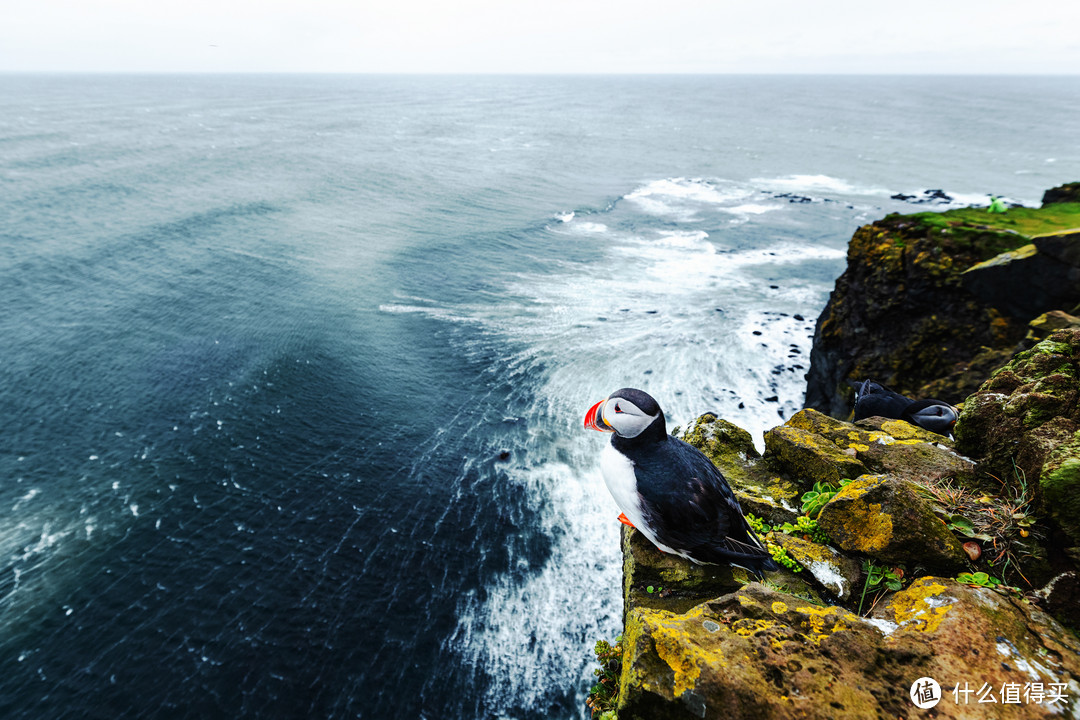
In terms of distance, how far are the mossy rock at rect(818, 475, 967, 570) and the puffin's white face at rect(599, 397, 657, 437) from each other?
2405mm

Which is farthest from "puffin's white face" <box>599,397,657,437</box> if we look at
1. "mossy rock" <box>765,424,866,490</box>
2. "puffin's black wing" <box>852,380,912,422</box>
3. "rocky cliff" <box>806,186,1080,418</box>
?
"rocky cliff" <box>806,186,1080,418</box>

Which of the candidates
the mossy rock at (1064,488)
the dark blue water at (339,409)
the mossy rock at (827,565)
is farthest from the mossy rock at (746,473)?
the dark blue water at (339,409)

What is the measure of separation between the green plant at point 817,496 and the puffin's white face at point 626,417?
251cm

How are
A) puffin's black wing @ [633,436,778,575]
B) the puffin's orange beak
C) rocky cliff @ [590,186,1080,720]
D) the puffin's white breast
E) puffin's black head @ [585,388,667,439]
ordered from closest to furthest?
rocky cliff @ [590,186,1080,720] < puffin's black wing @ [633,436,778,575] < the puffin's white breast < puffin's black head @ [585,388,667,439] < the puffin's orange beak

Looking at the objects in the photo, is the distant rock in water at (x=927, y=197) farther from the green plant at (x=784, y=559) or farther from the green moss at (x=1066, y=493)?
the green plant at (x=784, y=559)

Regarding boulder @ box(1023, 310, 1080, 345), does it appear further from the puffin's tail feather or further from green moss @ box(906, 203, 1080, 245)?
the puffin's tail feather

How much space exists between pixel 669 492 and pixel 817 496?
246 centimetres

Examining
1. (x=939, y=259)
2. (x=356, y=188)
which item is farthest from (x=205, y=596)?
(x=356, y=188)

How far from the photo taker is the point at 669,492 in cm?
568

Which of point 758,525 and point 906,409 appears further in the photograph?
point 906,409

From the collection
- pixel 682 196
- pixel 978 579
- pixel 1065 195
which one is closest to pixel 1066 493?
pixel 978 579

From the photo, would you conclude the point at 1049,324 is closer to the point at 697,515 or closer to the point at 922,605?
the point at 922,605

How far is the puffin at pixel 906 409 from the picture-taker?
Result: 9.24 m

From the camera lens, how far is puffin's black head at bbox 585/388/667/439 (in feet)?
20.2
